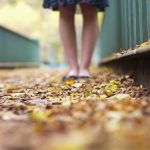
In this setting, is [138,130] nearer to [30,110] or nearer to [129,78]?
[30,110]

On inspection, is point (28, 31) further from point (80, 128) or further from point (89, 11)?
point (80, 128)

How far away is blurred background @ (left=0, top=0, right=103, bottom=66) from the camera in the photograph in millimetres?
12117

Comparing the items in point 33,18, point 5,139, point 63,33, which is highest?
point 33,18

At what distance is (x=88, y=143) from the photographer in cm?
107

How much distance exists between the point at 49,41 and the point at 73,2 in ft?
79.2

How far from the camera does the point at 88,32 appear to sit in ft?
12.8

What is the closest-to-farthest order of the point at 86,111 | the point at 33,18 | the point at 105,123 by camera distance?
the point at 105,123 < the point at 86,111 < the point at 33,18

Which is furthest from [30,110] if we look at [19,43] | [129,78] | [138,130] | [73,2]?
[19,43]

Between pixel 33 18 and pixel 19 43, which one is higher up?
pixel 33 18

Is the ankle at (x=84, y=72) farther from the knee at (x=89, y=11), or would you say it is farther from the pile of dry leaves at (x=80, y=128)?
the pile of dry leaves at (x=80, y=128)

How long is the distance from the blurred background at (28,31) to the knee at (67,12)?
5.96m

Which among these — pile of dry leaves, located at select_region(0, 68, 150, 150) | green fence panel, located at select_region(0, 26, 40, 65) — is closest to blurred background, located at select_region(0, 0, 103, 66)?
green fence panel, located at select_region(0, 26, 40, 65)

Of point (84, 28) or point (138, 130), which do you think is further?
point (84, 28)

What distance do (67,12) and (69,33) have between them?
0.18 m
